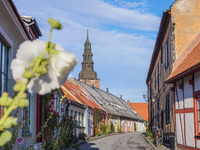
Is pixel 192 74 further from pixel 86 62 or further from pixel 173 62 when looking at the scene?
pixel 86 62

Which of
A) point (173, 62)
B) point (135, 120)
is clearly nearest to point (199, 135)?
point (173, 62)

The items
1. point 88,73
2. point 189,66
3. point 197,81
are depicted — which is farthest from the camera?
point 88,73

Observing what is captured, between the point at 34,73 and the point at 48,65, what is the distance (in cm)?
9

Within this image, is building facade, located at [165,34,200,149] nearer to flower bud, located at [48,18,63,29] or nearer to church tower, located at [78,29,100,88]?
flower bud, located at [48,18,63,29]

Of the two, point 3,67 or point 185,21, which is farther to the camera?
point 185,21

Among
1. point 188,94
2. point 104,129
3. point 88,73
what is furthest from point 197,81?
point 88,73

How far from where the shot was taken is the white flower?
120cm

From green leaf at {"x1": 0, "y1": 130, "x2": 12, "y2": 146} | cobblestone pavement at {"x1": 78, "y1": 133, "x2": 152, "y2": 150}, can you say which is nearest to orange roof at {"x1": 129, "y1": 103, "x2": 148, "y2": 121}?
cobblestone pavement at {"x1": 78, "y1": 133, "x2": 152, "y2": 150}

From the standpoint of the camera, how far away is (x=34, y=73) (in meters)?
1.17

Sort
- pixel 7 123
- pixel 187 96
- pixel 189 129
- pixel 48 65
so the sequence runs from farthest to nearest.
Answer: pixel 187 96, pixel 189 129, pixel 48 65, pixel 7 123

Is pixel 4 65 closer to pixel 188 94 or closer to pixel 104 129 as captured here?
pixel 188 94

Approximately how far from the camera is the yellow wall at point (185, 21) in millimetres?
14414

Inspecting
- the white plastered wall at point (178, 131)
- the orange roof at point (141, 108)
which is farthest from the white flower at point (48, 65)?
the orange roof at point (141, 108)

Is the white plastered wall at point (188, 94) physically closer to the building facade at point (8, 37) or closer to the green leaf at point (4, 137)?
the building facade at point (8, 37)
